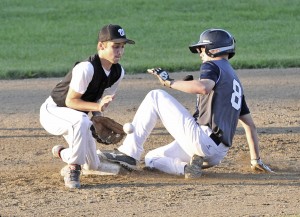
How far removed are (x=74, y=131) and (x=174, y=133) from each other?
0.82 meters

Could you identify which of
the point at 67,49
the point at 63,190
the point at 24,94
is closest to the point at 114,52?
the point at 63,190

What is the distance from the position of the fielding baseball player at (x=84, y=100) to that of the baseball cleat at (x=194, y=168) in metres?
0.72

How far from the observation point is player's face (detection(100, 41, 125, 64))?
710cm

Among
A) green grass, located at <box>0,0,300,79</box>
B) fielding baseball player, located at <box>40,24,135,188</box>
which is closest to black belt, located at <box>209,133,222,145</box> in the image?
fielding baseball player, located at <box>40,24,135,188</box>

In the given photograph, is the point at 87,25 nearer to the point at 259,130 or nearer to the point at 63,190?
the point at 259,130

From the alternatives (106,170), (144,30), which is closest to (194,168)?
(106,170)

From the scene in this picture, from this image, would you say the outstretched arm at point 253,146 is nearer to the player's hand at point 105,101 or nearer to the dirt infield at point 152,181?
the dirt infield at point 152,181

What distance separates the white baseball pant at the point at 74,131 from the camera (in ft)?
22.8

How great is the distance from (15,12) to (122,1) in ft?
9.14

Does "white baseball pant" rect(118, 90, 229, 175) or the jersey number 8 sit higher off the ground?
the jersey number 8

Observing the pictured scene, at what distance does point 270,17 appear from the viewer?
2033 cm

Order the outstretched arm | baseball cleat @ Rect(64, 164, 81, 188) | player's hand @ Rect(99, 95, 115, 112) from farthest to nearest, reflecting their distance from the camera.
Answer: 1. the outstretched arm
2. baseball cleat @ Rect(64, 164, 81, 188)
3. player's hand @ Rect(99, 95, 115, 112)

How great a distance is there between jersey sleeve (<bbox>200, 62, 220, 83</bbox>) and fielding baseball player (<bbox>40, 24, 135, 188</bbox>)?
24.1 inches

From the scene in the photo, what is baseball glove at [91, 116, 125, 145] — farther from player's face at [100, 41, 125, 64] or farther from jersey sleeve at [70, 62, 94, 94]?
player's face at [100, 41, 125, 64]
